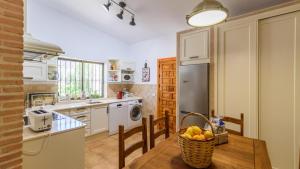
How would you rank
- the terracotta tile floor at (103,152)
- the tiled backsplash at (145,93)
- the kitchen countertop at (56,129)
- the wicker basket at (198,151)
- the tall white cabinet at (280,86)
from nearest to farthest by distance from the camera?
1. the wicker basket at (198,151)
2. the kitchen countertop at (56,129)
3. the tall white cabinet at (280,86)
4. the terracotta tile floor at (103,152)
5. the tiled backsplash at (145,93)

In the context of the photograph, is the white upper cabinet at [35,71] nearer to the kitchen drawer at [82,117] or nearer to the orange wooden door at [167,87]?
the kitchen drawer at [82,117]

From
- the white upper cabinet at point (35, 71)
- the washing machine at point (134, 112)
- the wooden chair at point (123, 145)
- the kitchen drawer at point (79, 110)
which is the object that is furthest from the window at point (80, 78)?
the wooden chair at point (123, 145)

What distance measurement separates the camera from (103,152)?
303 centimetres

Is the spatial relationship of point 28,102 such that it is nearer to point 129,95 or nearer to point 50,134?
point 50,134

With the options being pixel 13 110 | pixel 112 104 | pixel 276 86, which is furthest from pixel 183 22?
pixel 13 110

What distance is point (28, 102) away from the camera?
3109mm

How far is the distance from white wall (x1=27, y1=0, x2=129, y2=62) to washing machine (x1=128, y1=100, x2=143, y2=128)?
1459 millimetres

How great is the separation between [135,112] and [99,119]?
3.78ft

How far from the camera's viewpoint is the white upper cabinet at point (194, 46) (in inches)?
101

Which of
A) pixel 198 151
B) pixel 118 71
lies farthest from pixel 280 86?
pixel 118 71

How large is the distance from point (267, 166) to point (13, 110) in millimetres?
1895

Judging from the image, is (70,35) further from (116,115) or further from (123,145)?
(123,145)

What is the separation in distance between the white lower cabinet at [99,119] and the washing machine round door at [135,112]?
2.67 ft

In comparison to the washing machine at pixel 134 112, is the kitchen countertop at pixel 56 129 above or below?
above
